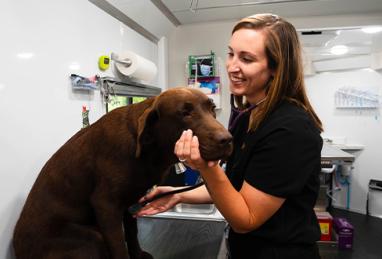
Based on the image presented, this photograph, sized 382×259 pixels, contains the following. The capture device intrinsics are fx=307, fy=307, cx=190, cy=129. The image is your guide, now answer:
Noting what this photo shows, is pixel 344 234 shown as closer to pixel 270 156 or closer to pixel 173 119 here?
pixel 270 156

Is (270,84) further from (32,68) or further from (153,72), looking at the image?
(153,72)

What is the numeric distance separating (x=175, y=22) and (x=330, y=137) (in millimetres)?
2155

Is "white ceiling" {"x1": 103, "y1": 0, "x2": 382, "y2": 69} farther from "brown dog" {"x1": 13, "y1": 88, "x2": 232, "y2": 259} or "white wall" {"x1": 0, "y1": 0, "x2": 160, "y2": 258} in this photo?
"brown dog" {"x1": 13, "y1": 88, "x2": 232, "y2": 259}

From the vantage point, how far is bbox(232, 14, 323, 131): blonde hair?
81cm

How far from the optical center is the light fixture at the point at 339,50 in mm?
3400

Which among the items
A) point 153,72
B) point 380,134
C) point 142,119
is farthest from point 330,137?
point 142,119

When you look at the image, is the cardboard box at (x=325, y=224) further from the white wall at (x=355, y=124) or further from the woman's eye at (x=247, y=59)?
Answer: the woman's eye at (x=247, y=59)

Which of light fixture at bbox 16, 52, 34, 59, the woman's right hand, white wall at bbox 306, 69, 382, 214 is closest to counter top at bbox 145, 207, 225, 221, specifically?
the woman's right hand

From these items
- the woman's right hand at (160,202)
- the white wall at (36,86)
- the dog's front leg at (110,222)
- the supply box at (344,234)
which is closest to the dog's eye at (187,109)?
the dog's front leg at (110,222)

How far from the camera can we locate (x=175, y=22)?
275cm

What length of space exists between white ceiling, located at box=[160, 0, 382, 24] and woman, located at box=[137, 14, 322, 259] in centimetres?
159

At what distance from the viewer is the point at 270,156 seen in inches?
30.0

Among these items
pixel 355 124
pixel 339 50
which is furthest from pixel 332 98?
pixel 339 50

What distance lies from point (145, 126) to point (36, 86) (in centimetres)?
57
